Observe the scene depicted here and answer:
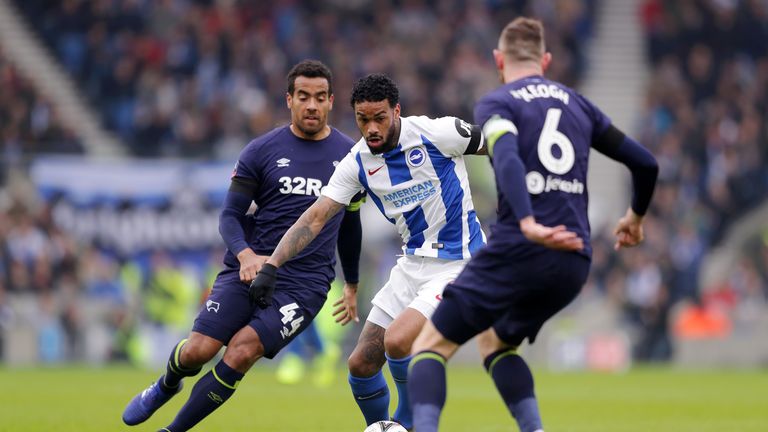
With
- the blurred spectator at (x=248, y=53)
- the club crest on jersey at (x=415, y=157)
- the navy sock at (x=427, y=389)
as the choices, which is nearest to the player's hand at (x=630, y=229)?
the navy sock at (x=427, y=389)

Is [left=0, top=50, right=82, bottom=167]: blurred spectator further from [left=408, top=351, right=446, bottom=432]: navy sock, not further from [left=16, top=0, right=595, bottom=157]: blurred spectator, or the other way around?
[left=408, top=351, right=446, bottom=432]: navy sock

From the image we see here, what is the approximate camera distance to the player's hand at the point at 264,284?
8.33 meters

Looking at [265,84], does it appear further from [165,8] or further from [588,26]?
[588,26]

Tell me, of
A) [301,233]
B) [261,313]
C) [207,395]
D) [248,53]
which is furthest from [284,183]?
[248,53]

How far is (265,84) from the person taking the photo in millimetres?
26234

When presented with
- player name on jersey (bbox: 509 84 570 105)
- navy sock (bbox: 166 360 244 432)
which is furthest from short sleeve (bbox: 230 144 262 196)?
player name on jersey (bbox: 509 84 570 105)

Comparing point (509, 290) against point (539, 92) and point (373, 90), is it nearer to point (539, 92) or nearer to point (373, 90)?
point (539, 92)

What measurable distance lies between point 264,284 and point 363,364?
3.30 feet

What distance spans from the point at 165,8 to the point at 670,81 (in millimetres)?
10626

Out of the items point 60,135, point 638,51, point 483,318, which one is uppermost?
point 638,51

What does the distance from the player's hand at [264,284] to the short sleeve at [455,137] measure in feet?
4.44

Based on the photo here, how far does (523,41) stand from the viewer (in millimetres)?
7176

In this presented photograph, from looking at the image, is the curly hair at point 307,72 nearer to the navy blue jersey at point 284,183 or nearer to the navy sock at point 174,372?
the navy blue jersey at point 284,183

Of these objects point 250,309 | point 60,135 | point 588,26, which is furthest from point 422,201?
point 588,26
